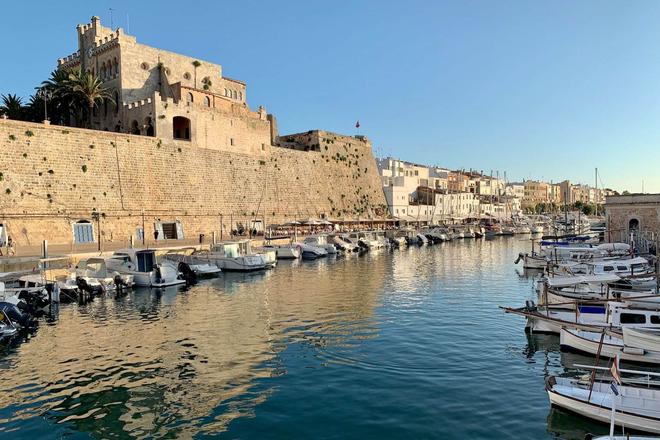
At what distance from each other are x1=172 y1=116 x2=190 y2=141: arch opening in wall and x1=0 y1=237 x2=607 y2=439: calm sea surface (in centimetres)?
2472

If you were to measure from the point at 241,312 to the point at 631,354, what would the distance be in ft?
37.2

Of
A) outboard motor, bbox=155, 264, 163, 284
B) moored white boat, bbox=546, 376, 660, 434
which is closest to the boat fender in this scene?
moored white boat, bbox=546, 376, 660, 434

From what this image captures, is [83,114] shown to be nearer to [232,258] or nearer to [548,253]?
[232,258]

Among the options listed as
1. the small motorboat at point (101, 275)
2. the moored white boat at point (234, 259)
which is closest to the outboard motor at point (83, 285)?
the small motorboat at point (101, 275)

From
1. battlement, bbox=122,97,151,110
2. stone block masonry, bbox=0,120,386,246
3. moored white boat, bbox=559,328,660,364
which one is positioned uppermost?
battlement, bbox=122,97,151,110

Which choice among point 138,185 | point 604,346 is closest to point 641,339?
point 604,346

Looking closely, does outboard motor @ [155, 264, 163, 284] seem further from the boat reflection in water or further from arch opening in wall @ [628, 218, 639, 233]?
arch opening in wall @ [628, 218, 639, 233]

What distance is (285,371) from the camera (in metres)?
10.3

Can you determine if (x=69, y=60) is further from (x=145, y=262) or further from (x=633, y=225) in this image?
(x=633, y=225)

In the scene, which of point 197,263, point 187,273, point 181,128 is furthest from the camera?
point 181,128

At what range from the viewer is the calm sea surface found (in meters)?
7.77

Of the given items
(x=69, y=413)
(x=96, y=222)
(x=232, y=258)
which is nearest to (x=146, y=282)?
(x=232, y=258)

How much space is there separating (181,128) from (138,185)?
29.2ft

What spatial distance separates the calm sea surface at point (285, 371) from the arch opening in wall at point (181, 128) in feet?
81.1
